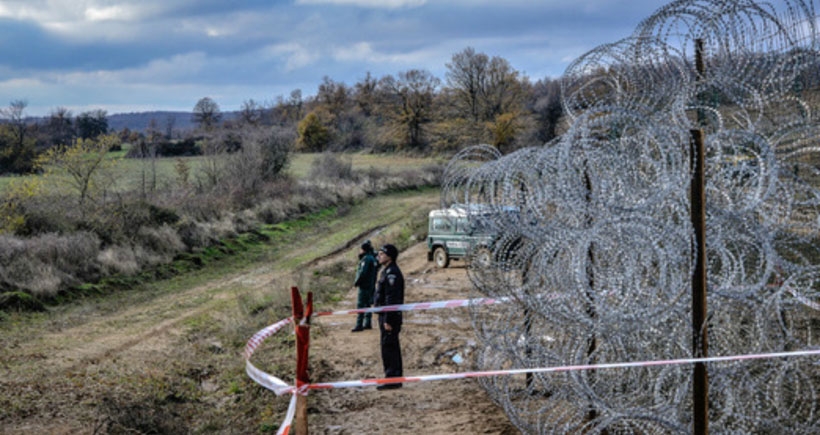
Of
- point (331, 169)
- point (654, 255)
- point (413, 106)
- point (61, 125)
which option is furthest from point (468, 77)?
Answer: point (654, 255)

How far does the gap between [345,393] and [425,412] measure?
148cm

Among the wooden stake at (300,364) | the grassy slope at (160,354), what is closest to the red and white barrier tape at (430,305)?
the wooden stake at (300,364)

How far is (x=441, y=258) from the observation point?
1919 cm

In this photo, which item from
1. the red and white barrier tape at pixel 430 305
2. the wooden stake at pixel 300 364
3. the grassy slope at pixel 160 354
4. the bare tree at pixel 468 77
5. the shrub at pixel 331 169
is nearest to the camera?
the wooden stake at pixel 300 364

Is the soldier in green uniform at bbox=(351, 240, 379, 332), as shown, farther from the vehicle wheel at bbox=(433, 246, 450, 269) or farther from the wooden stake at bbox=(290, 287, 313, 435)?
the vehicle wheel at bbox=(433, 246, 450, 269)

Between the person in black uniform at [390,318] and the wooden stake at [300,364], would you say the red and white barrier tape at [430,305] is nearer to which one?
the person in black uniform at [390,318]

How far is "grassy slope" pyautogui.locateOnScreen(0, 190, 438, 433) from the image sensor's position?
812cm

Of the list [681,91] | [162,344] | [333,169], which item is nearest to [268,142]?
[333,169]

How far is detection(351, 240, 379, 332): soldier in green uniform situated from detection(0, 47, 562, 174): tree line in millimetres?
25383

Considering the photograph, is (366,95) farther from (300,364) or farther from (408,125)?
(300,364)

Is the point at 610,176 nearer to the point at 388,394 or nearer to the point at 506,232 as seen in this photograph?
the point at 506,232

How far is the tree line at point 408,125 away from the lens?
46.5m

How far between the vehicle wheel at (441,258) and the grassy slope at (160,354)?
2.45m

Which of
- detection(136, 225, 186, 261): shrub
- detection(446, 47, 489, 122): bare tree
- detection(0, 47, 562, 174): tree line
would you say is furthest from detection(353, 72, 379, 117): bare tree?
detection(136, 225, 186, 261): shrub
